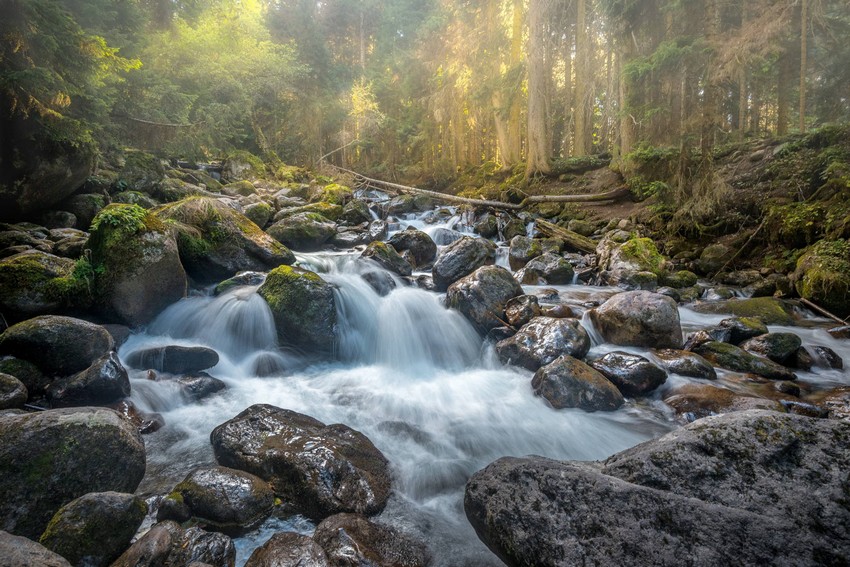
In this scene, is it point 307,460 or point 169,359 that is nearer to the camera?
point 307,460

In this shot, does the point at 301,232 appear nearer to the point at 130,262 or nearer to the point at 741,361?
the point at 130,262

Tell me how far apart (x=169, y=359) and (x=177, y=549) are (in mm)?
3640

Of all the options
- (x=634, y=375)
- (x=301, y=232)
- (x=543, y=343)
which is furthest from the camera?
(x=301, y=232)

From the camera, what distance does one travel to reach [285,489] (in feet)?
10.9

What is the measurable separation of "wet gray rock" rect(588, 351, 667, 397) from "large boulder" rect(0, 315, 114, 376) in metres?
6.48

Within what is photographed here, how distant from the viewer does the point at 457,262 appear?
31.1ft

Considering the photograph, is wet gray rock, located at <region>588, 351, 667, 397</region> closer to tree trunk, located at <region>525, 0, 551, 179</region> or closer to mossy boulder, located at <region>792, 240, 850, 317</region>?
mossy boulder, located at <region>792, 240, 850, 317</region>

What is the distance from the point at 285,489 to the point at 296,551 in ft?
2.63

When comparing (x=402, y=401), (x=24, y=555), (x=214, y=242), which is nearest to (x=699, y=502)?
(x=24, y=555)

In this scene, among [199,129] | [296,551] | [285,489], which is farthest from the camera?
[199,129]

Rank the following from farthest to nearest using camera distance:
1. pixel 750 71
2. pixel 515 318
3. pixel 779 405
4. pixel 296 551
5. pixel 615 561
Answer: pixel 750 71
pixel 515 318
pixel 779 405
pixel 296 551
pixel 615 561

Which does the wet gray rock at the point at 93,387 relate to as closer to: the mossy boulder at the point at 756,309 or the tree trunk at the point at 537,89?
the mossy boulder at the point at 756,309

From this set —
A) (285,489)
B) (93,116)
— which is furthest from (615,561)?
(93,116)

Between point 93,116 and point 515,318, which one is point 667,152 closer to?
point 515,318
